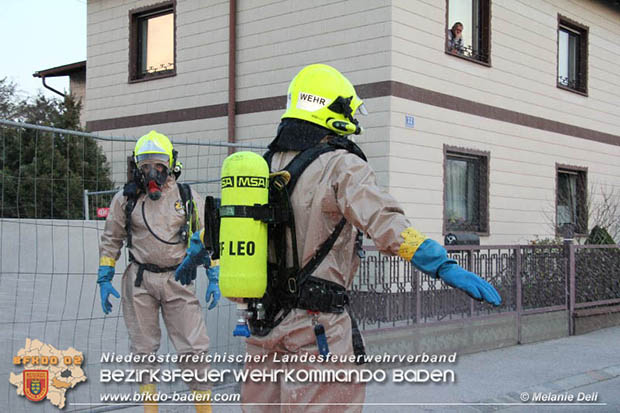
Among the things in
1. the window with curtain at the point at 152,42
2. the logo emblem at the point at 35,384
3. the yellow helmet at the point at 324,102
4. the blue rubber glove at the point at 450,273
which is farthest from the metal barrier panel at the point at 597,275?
the blue rubber glove at the point at 450,273

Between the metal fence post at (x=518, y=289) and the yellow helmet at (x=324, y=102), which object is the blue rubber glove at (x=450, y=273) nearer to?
the yellow helmet at (x=324, y=102)

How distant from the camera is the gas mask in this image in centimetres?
554

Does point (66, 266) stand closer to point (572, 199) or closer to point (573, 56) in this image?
point (572, 199)

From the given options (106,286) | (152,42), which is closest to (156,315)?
(106,286)

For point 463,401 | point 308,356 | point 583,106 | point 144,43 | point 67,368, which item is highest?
point 144,43

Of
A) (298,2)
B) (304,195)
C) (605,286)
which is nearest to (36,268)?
(304,195)

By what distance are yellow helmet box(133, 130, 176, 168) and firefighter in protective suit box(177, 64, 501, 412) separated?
2.17 m

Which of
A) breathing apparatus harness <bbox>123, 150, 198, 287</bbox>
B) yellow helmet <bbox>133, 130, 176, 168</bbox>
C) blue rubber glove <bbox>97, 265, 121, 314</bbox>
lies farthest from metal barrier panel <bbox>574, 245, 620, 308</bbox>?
blue rubber glove <bbox>97, 265, 121, 314</bbox>

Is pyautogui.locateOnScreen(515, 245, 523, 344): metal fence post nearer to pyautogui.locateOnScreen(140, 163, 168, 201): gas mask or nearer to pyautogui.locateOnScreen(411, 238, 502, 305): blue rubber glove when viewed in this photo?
pyautogui.locateOnScreen(140, 163, 168, 201): gas mask

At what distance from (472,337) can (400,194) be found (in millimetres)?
2597

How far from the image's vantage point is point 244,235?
329 cm

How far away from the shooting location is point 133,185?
5.62m

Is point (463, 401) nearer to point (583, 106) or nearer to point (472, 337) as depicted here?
point (472, 337)

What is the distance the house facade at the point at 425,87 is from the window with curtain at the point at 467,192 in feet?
0.08
